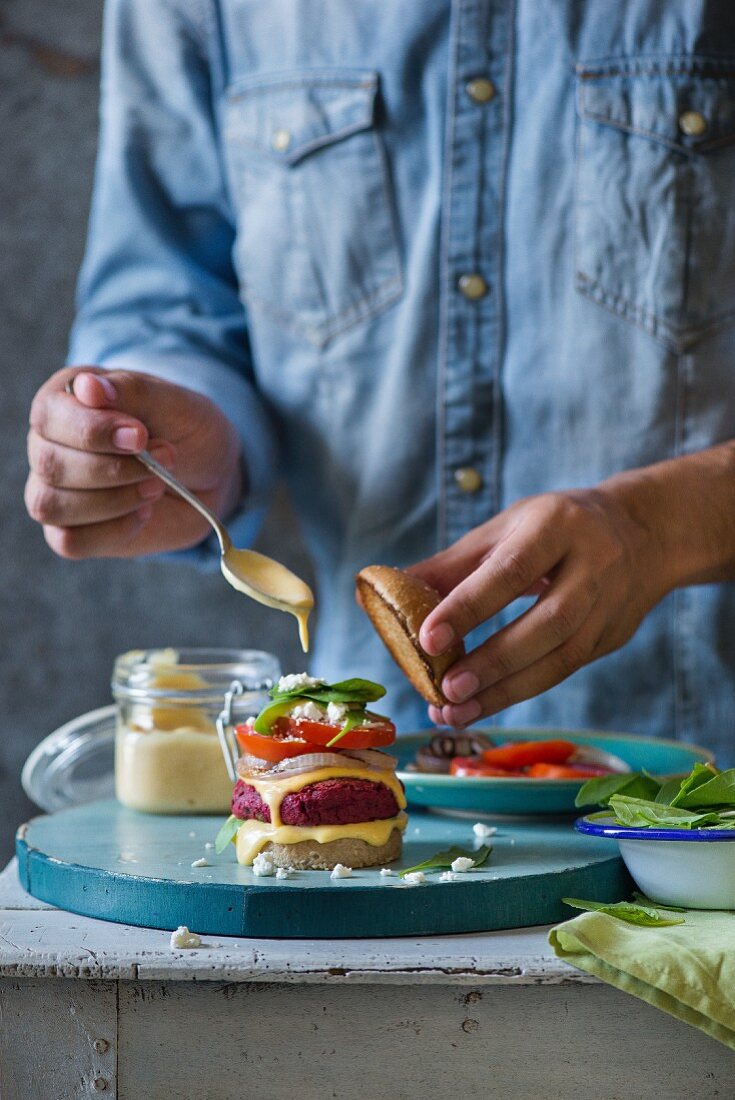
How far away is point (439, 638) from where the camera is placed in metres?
1.25

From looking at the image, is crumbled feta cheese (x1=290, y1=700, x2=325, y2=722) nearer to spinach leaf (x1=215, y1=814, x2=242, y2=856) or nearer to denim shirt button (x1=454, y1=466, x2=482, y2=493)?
spinach leaf (x1=215, y1=814, x2=242, y2=856)

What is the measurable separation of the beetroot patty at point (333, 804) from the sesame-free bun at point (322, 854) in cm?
2

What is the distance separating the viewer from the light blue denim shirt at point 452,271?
1.82 metres

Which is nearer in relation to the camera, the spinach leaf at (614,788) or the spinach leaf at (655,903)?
the spinach leaf at (655,903)

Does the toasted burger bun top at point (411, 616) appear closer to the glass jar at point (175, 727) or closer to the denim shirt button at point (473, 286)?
the glass jar at point (175, 727)

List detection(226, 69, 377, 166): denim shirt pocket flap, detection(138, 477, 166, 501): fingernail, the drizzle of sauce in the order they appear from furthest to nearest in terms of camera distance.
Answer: detection(226, 69, 377, 166): denim shirt pocket flap
detection(138, 477, 166, 501): fingernail
the drizzle of sauce

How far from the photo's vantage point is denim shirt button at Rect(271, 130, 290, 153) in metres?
1.97

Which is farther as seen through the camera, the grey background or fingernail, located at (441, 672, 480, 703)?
the grey background

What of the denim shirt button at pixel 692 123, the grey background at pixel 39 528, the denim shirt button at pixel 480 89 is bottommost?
the grey background at pixel 39 528

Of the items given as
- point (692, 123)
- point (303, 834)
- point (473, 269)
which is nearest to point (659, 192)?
point (692, 123)

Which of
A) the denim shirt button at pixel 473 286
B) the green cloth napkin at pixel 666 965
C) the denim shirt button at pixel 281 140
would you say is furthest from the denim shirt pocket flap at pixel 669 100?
the green cloth napkin at pixel 666 965

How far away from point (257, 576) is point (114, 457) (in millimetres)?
232

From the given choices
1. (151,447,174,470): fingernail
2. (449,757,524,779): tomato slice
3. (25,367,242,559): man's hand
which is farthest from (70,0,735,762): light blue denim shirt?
(449,757,524,779): tomato slice

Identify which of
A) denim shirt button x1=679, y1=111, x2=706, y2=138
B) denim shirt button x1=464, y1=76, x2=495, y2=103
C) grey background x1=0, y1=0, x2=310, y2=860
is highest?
denim shirt button x1=464, y1=76, x2=495, y2=103
